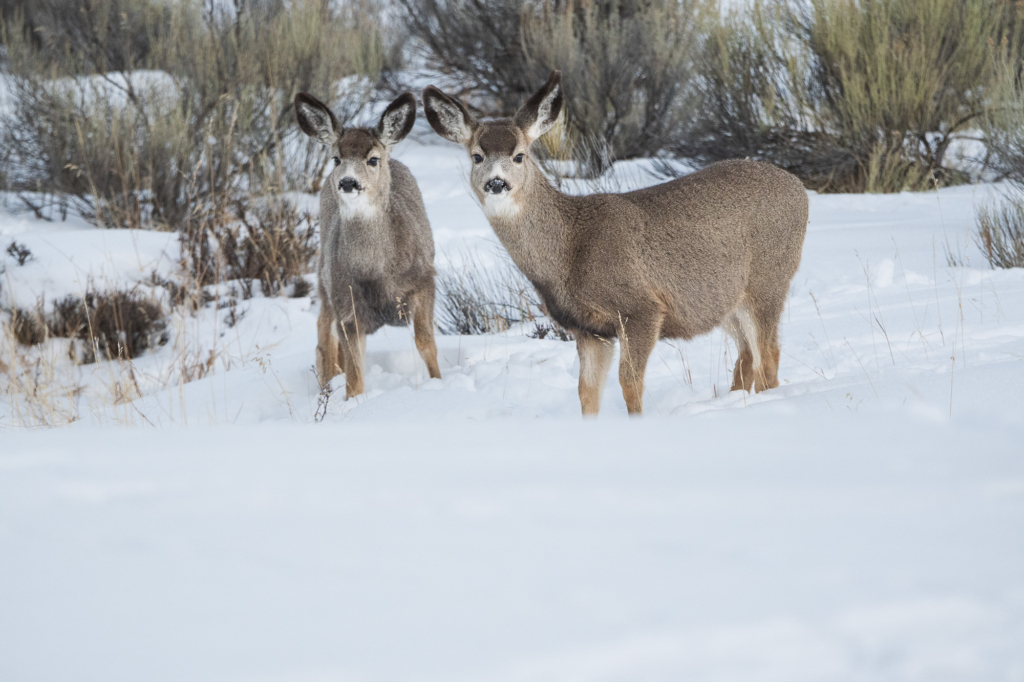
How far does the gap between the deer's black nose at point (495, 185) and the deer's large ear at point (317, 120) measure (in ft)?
5.13

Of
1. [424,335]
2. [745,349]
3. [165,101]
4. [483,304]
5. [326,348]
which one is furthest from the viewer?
[165,101]

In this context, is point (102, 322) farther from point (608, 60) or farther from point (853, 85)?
point (853, 85)

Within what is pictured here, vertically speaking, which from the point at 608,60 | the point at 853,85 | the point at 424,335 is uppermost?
the point at 608,60

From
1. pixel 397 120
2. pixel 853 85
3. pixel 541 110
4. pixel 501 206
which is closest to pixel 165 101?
pixel 397 120

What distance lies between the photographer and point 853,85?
36.3ft

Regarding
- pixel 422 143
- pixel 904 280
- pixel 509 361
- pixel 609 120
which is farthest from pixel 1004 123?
pixel 422 143

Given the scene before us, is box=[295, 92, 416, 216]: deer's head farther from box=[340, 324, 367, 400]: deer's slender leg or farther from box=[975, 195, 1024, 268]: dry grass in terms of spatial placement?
box=[975, 195, 1024, 268]: dry grass

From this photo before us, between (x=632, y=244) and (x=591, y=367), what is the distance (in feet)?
1.96

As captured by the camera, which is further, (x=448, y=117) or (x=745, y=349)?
(x=745, y=349)

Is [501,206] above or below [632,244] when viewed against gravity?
above

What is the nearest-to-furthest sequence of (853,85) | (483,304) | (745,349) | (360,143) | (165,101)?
1. (745,349)
2. (360,143)
3. (483,304)
4. (853,85)
5. (165,101)

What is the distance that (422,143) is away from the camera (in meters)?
16.4

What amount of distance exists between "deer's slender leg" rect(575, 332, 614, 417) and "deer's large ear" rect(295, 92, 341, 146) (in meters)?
2.08

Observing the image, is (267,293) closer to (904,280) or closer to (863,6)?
(904,280)
